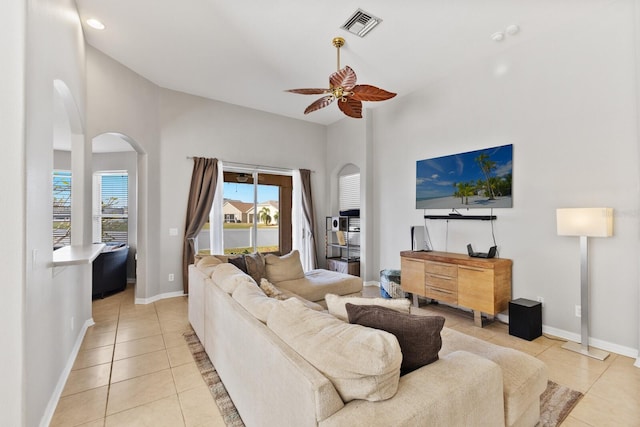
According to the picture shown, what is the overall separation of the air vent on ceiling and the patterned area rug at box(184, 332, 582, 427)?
3669mm

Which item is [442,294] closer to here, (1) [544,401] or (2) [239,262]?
(1) [544,401]

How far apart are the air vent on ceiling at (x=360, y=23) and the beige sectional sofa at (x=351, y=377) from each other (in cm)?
290

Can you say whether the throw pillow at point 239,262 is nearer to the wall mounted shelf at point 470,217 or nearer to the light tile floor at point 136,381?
the light tile floor at point 136,381

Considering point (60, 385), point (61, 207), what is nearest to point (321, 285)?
point (60, 385)

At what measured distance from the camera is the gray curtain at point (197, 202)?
4.99 meters

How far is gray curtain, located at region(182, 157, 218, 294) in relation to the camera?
4.99 meters

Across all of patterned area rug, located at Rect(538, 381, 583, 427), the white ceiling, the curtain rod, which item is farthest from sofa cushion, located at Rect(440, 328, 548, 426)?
the curtain rod

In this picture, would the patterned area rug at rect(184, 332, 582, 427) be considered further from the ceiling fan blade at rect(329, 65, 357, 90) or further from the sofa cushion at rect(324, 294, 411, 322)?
the ceiling fan blade at rect(329, 65, 357, 90)

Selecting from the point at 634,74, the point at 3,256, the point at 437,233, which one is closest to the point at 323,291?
the point at 437,233

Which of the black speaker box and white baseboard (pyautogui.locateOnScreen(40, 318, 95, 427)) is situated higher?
the black speaker box

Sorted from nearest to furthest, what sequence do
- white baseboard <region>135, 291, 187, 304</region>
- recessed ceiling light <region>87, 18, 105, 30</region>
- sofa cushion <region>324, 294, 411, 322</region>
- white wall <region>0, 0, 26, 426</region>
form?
1. white wall <region>0, 0, 26, 426</region>
2. sofa cushion <region>324, 294, 411, 322</region>
3. recessed ceiling light <region>87, 18, 105, 30</region>
4. white baseboard <region>135, 291, 187, 304</region>

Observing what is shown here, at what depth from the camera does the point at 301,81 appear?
4.55m

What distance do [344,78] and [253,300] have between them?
226cm

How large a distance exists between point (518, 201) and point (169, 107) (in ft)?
17.6
